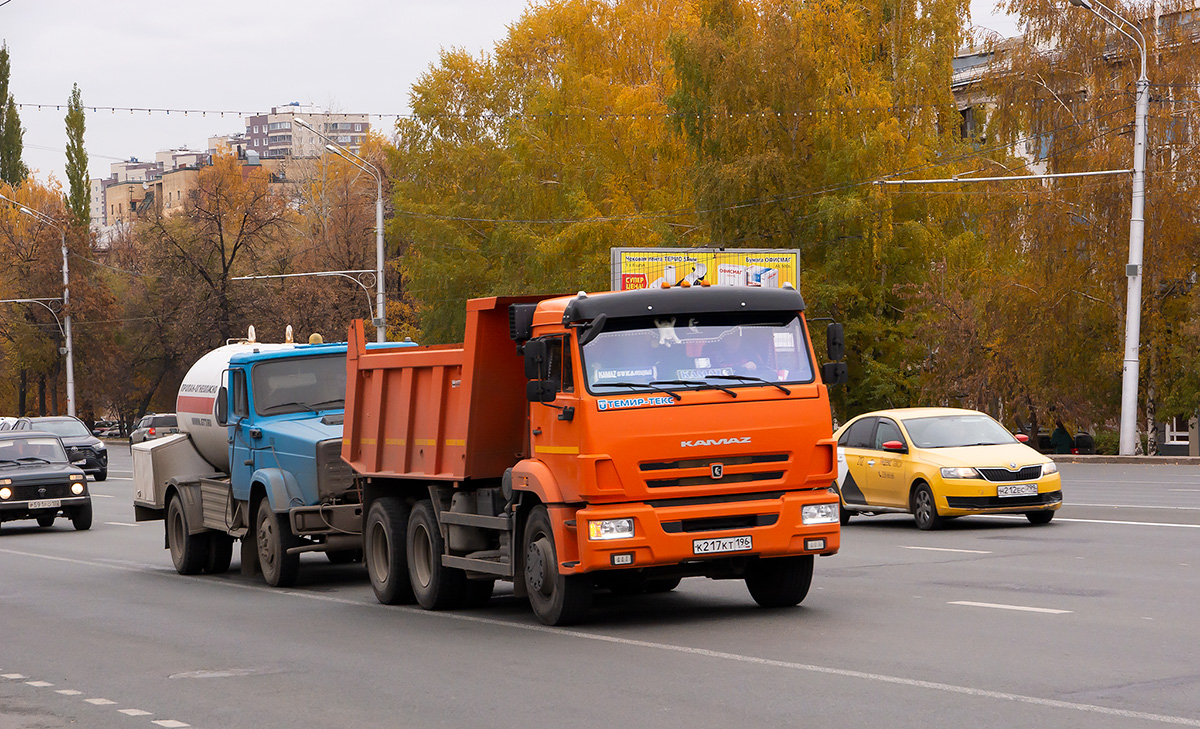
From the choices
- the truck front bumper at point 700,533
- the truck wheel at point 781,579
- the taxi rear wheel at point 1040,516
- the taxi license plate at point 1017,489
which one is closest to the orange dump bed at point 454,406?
the truck front bumper at point 700,533

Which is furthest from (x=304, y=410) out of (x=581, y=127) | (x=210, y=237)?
(x=210, y=237)

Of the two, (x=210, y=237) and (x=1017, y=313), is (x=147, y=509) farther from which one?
(x=210, y=237)

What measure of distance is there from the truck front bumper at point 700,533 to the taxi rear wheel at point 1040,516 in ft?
29.6

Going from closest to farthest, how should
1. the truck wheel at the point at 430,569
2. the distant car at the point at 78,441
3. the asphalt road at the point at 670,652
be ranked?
the asphalt road at the point at 670,652, the truck wheel at the point at 430,569, the distant car at the point at 78,441

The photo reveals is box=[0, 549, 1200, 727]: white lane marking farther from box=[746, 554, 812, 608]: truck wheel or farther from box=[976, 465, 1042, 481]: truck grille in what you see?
box=[976, 465, 1042, 481]: truck grille

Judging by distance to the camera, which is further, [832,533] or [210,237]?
[210,237]

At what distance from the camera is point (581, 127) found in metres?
53.3

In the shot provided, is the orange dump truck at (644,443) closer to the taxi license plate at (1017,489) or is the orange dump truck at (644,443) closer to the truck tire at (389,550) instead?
the truck tire at (389,550)

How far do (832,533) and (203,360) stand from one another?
10.7 meters

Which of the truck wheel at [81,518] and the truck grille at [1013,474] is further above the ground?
the truck grille at [1013,474]

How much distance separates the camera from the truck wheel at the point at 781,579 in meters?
12.4

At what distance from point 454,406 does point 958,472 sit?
8.85 metres

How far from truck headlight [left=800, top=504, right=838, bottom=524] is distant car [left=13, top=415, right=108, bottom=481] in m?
33.3

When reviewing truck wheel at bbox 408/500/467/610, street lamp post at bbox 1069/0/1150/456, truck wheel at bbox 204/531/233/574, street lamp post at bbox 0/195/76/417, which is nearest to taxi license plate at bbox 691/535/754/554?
truck wheel at bbox 408/500/467/610
